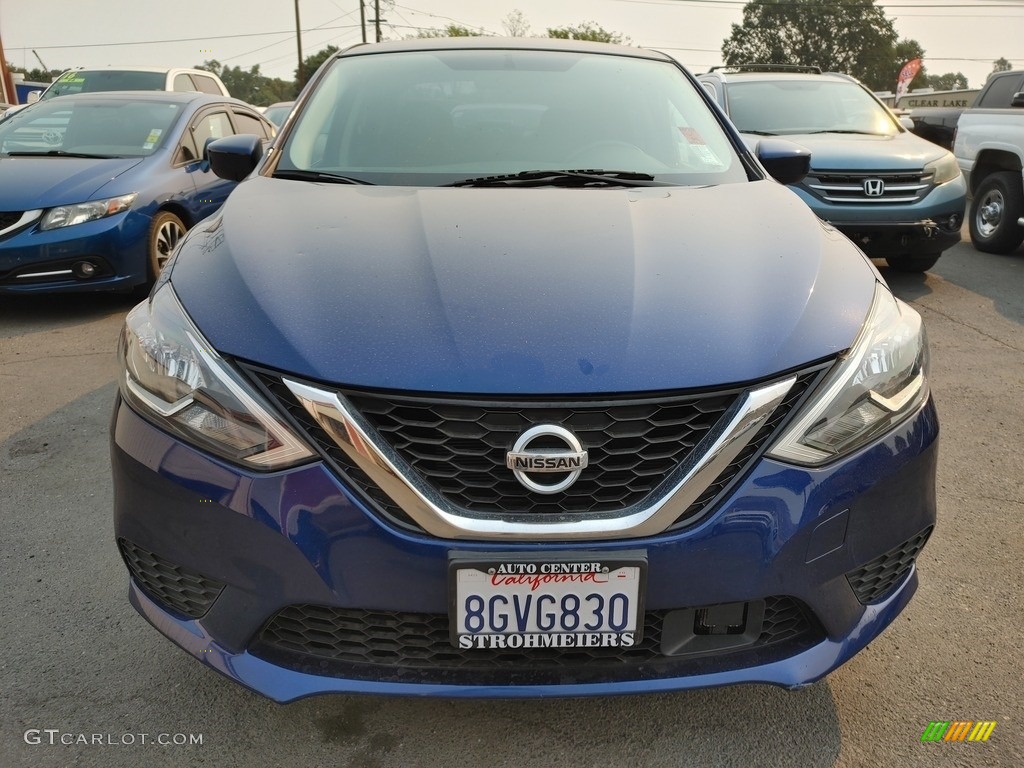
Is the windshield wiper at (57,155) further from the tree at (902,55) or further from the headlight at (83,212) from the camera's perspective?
the tree at (902,55)

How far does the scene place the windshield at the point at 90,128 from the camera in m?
6.04

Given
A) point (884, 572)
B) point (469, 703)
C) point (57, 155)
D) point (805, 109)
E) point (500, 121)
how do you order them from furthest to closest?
point (805, 109) → point (57, 155) → point (500, 121) → point (469, 703) → point (884, 572)

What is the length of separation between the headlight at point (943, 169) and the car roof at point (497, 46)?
3706 mm

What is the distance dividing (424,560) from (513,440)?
255 mm

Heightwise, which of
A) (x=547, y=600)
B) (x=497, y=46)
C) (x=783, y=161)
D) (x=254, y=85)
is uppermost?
(x=497, y=46)

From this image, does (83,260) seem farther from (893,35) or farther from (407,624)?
(893,35)

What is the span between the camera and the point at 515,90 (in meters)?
2.86

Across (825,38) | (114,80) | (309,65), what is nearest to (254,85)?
(309,65)

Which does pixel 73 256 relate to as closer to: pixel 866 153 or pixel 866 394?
pixel 866 394

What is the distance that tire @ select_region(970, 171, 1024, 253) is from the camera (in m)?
7.36

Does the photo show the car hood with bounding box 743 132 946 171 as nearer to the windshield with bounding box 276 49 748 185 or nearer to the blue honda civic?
the windshield with bounding box 276 49 748 185

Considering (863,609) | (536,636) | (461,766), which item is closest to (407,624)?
(536,636)

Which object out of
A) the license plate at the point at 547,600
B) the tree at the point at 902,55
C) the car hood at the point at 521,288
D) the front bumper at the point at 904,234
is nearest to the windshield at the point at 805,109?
the front bumper at the point at 904,234

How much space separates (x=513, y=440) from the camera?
150 centimetres
